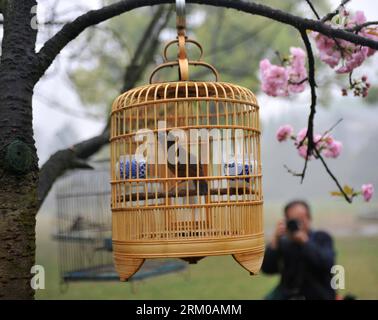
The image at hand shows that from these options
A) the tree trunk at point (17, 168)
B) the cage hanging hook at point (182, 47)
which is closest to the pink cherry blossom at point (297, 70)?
the cage hanging hook at point (182, 47)

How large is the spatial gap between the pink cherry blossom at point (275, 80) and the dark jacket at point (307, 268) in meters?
1.47

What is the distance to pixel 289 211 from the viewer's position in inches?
157

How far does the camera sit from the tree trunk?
179 centimetres

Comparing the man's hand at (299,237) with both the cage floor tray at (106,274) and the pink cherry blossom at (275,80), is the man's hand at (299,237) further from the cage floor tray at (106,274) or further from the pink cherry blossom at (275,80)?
the pink cherry blossom at (275,80)

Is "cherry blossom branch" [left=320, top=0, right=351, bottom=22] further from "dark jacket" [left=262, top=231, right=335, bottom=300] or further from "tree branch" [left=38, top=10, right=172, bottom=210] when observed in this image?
"dark jacket" [left=262, top=231, right=335, bottom=300]

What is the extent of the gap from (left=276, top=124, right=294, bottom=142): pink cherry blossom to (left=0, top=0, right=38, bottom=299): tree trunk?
1.42 meters

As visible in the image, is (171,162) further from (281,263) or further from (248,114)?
(281,263)

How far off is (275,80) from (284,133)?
32 cm

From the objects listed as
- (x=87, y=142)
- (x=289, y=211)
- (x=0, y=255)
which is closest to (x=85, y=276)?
(x=87, y=142)

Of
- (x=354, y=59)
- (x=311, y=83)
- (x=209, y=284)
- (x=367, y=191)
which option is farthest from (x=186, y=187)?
(x=209, y=284)

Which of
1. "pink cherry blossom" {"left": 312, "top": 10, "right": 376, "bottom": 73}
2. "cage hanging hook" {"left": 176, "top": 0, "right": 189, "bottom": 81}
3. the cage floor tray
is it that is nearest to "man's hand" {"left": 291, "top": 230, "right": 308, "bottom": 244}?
the cage floor tray

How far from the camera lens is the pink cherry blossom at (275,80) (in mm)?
2650

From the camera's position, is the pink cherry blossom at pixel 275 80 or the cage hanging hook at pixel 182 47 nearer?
the cage hanging hook at pixel 182 47
